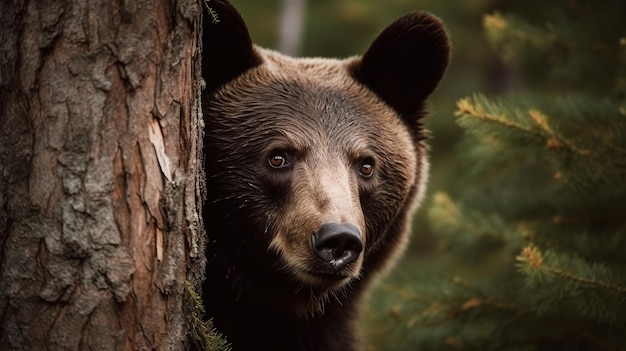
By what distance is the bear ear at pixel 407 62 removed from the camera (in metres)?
4.33

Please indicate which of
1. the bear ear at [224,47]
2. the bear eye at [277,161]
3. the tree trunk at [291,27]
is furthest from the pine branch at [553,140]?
the tree trunk at [291,27]

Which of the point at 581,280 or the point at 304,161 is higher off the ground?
the point at 304,161

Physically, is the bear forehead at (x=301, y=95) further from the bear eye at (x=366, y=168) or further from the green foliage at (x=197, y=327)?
the green foliage at (x=197, y=327)

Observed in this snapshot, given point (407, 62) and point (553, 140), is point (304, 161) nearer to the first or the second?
point (407, 62)

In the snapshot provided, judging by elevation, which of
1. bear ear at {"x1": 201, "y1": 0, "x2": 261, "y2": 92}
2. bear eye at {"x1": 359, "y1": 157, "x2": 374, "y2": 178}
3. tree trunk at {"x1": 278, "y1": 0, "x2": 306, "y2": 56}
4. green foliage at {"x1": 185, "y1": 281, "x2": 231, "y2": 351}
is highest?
bear ear at {"x1": 201, "y1": 0, "x2": 261, "y2": 92}

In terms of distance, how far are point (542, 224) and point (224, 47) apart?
2.63 meters

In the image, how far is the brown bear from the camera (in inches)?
142

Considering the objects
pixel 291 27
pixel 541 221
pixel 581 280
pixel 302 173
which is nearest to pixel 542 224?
pixel 541 221

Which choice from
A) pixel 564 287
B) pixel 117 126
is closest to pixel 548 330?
pixel 564 287

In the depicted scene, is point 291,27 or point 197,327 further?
point 291,27

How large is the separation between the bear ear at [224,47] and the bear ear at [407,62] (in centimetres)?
72

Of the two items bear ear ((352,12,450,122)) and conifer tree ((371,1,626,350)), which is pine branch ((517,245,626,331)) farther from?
bear ear ((352,12,450,122))

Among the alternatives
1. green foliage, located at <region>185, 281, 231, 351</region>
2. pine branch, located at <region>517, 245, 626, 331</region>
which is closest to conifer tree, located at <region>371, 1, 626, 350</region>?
pine branch, located at <region>517, 245, 626, 331</region>

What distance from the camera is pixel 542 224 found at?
520 cm
